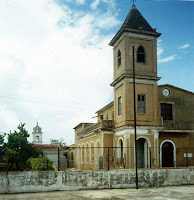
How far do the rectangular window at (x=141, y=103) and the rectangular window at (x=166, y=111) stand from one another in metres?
3.50

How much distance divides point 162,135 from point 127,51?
8.82 meters

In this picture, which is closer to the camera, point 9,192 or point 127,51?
point 9,192

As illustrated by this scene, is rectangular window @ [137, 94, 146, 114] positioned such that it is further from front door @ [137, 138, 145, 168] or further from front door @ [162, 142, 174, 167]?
front door @ [162, 142, 174, 167]

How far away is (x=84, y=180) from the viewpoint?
1869cm

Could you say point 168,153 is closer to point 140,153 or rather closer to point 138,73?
point 140,153

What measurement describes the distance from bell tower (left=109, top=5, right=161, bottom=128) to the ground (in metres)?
9.39

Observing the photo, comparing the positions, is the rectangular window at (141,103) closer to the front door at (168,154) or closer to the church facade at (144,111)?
the church facade at (144,111)

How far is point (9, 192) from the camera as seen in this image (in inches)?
679

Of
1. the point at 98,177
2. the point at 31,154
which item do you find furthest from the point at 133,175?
the point at 31,154

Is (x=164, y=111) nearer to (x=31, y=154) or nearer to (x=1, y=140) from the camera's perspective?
(x=31, y=154)

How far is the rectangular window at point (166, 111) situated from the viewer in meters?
30.2

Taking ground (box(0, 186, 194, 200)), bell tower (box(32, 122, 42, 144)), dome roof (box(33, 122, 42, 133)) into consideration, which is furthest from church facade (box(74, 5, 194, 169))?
dome roof (box(33, 122, 42, 133))

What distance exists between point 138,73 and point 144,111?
3.62m

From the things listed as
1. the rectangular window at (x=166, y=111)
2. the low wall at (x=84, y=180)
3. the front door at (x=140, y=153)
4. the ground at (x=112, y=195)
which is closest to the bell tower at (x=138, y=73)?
the front door at (x=140, y=153)
